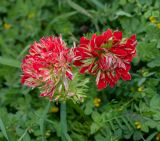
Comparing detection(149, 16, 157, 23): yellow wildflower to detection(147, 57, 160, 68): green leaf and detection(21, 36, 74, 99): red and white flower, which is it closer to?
detection(147, 57, 160, 68): green leaf

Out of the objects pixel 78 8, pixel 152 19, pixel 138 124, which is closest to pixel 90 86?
pixel 138 124

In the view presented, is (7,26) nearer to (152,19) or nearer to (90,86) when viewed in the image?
(90,86)

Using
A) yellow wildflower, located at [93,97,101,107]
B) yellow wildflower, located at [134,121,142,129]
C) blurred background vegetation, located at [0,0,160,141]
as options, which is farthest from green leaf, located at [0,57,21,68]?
yellow wildflower, located at [134,121,142,129]

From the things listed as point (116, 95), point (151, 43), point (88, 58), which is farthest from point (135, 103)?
point (88, 58)

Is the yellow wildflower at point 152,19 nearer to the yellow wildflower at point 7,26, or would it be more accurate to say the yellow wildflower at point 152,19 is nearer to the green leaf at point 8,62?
the green leaf at point 8,62

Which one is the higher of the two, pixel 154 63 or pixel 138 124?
pixel 154 63

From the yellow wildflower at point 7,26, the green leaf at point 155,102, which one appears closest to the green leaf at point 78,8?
the yellow wildflower at point 7,26

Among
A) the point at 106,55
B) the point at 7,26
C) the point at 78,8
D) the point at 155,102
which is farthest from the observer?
the point at 7,26

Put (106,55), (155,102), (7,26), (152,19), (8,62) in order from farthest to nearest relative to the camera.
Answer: (7,26) → (8,62) → (152,19) → (155,102) → (106,55)
